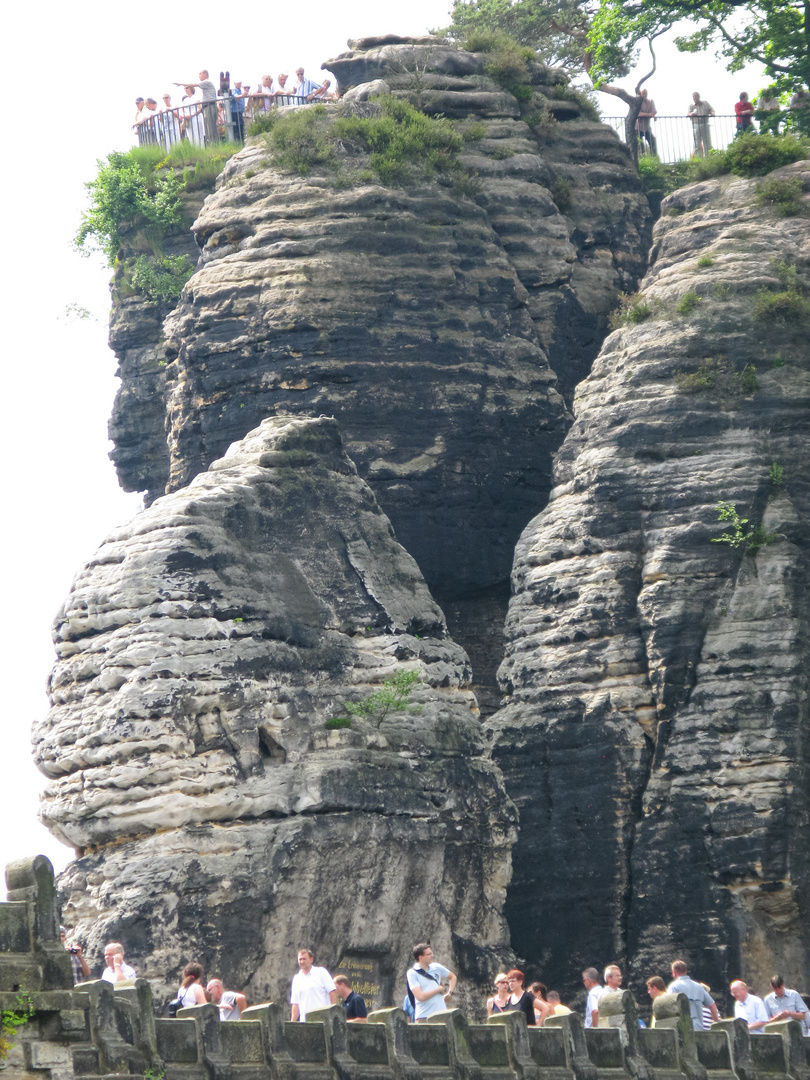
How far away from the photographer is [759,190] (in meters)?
43.2

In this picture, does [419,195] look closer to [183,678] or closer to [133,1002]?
[183,678]

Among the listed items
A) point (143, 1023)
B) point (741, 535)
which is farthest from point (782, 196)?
point (143, 1023)

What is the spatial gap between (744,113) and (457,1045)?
108ft

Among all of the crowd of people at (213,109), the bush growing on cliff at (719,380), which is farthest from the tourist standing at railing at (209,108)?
the bush growing on cliff at (719,380)

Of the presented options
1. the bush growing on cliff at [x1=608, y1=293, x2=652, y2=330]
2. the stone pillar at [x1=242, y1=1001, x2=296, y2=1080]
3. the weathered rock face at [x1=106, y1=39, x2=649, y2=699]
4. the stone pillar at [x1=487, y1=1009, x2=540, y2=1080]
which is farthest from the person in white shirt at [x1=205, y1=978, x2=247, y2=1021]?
the bush growing on cliff at [x1=608, y1=293, x2=652, y2=330]

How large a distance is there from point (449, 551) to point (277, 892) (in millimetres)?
13531

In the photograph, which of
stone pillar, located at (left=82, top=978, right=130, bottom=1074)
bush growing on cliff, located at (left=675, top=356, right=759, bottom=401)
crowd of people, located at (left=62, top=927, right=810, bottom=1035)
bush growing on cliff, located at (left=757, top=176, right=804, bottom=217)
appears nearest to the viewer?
stone pillar, located at (left=82, top=978, right=130, bottom=1074)

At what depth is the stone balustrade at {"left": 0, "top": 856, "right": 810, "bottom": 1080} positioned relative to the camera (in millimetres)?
20312

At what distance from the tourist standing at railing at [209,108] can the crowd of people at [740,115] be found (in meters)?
11.6

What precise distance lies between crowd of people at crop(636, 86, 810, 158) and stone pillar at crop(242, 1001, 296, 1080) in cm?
3108

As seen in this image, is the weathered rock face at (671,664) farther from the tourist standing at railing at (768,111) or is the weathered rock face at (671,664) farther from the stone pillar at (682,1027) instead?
the tourist standing at railing at (768,111)

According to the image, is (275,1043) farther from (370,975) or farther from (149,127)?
(149,127)

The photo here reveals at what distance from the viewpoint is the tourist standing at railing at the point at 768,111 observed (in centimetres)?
4903

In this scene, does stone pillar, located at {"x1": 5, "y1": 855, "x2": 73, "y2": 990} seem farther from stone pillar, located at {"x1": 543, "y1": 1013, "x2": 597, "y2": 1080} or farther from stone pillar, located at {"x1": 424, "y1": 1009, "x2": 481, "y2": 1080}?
stone pillar, located at {"x1": 543, "y1": 1013, "x2": 597, "y2": 1080}
